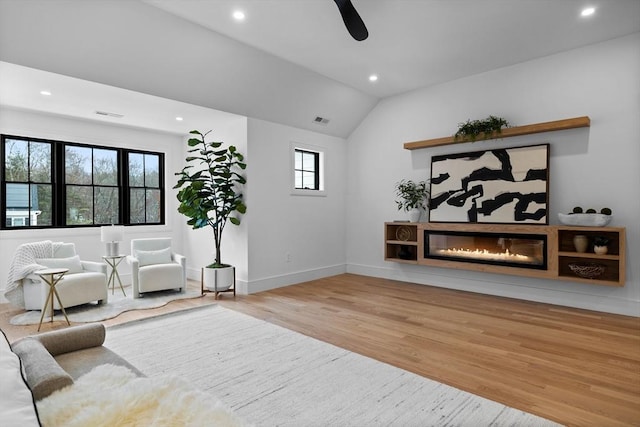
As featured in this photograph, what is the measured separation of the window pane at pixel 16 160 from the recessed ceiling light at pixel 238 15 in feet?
→ 11.9

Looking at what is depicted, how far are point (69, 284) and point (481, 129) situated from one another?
17.9ft

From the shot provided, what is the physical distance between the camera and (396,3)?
3289mm

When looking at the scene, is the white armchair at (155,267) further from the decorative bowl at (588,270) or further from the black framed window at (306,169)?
the decorative bowl at (588,270)

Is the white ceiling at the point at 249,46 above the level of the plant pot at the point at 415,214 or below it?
above

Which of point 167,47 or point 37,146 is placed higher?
point 167,47

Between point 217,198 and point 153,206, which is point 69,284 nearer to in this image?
point 217,198

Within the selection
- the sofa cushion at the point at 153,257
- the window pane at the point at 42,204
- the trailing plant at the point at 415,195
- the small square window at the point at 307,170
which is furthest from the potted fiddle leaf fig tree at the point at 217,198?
the trailing plant at the point at 415,195

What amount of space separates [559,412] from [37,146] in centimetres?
647

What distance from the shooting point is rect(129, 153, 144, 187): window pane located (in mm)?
5865

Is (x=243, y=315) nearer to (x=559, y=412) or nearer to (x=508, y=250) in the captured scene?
(x=559, y=412)

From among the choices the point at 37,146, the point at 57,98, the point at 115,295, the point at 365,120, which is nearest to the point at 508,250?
the point at 365,120

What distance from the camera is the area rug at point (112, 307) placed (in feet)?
12.5

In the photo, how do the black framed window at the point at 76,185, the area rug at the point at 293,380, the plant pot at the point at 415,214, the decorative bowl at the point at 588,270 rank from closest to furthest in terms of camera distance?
the area rug at the point at 293,380 → the decorative bowl at the point at 588,270 → the black framed window at the point at 76,185 → the plant pot at the point at 415,214

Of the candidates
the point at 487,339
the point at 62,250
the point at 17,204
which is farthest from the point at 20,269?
the point at 487,339
